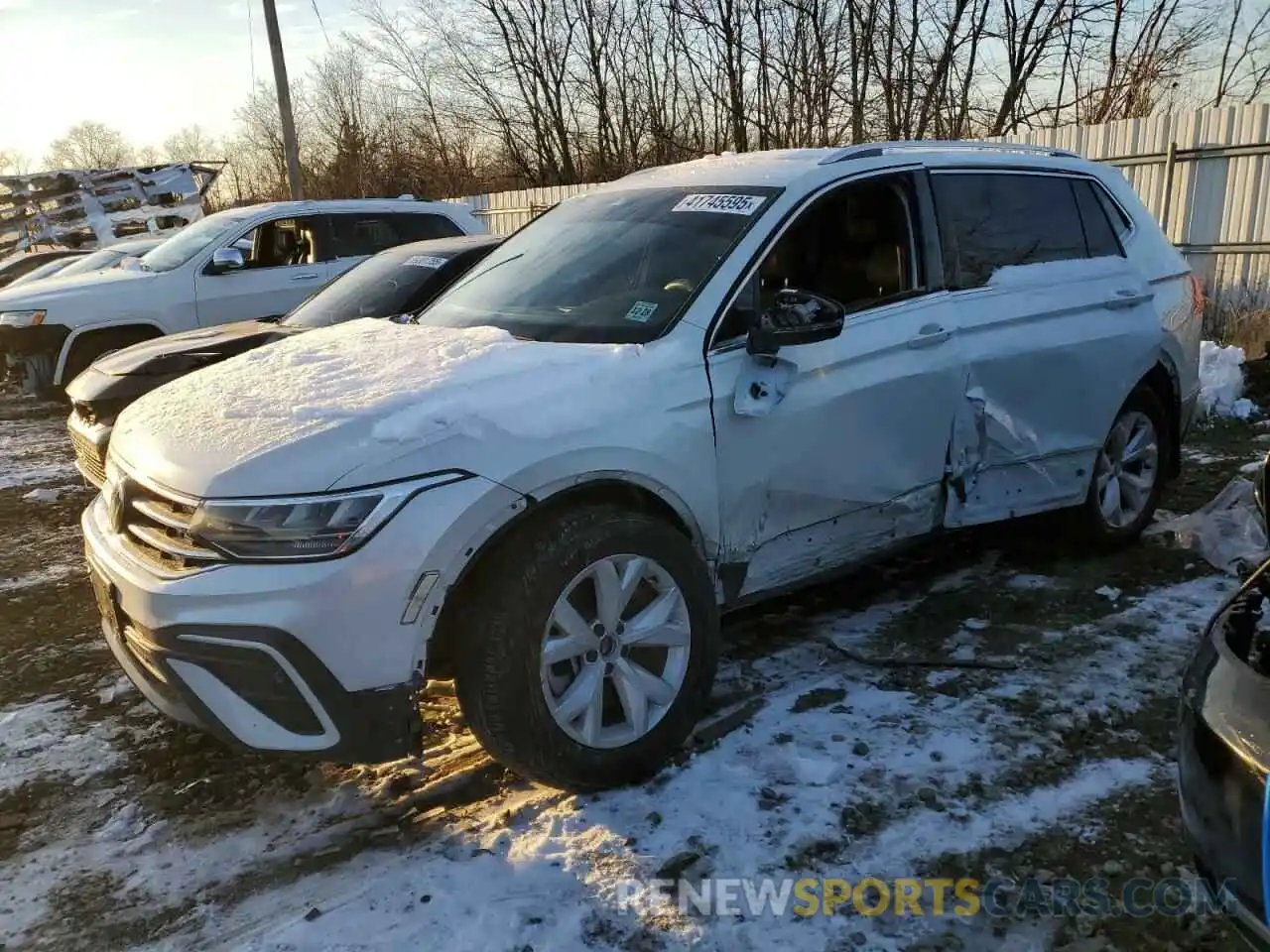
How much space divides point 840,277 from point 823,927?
8.27 ft

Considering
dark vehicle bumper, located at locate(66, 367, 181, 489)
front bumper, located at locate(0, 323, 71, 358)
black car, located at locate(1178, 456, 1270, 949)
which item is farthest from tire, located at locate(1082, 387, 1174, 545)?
front bumper, located at locate(0, 323, 71, 358)

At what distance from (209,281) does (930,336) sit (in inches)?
288

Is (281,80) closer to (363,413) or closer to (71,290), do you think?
(71,290)

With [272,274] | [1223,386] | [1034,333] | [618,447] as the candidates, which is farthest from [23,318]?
A: [1223,386]

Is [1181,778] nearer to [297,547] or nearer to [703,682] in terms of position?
[703,682]

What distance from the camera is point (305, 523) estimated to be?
240 cm

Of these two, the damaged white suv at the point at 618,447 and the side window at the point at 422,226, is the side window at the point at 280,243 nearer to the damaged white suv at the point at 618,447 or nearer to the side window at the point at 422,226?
the side window at the point at 422,226

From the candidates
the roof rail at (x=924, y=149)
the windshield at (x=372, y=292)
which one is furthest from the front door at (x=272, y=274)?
the roof rail at (x=924, y=149)

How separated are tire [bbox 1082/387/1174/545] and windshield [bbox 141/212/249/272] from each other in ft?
25.6

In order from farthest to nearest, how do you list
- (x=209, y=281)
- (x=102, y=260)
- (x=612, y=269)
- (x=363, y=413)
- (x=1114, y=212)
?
(x=102, y=260) < (x=209, y=281) < (x=1114, y=212) < (x=612, y=269) < (x=363, y=413)

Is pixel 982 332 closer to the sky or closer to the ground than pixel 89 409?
closer to the sky

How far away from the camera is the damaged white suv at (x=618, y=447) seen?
244 cm

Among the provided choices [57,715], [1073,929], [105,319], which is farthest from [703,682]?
[105,319]

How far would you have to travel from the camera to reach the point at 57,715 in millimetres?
3529
